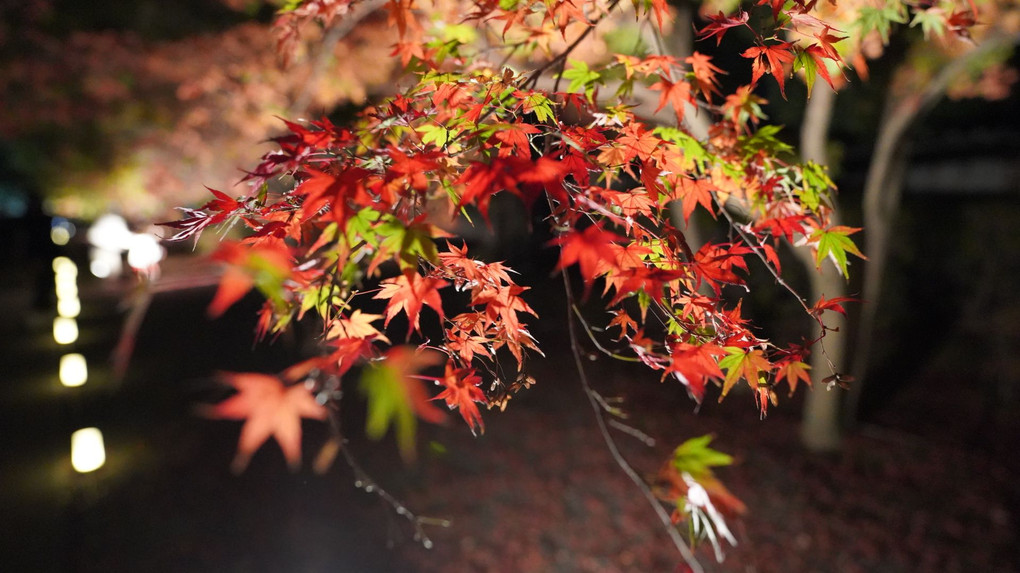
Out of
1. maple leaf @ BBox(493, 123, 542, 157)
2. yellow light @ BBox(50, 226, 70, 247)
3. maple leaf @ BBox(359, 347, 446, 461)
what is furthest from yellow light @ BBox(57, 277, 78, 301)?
maple leaf @ BBox(359, 347, 446, 461)

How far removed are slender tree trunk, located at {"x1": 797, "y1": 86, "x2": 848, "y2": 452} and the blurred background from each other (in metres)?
0.03

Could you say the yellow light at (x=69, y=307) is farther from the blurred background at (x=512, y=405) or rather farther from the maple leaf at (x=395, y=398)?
the maple leaf at (x=395, y=398)

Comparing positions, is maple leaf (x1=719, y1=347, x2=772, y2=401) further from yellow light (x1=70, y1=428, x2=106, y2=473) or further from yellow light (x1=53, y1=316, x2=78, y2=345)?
yellow light (x1=53, y1=316, x2=78, y2=345)

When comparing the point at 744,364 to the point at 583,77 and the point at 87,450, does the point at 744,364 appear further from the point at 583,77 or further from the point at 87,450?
the point at 87,450

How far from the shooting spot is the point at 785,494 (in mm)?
4848

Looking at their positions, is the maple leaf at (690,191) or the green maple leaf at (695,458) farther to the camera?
the maple leaf at (690,191)


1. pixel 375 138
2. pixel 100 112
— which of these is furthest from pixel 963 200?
pixel 100 112

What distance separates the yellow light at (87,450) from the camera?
5180 mm

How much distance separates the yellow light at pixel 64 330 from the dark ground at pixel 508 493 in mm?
2036

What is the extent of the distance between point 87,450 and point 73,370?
9.31ft

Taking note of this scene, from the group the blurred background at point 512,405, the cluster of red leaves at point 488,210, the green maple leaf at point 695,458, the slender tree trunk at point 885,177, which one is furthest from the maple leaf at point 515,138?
the slender tree trunk at point 885,177

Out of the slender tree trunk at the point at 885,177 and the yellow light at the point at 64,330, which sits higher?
the slender tree trunk at the point at 885,177

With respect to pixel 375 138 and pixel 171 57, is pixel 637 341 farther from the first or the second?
pixel 171 57

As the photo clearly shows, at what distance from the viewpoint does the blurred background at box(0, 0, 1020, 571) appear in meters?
4.15
